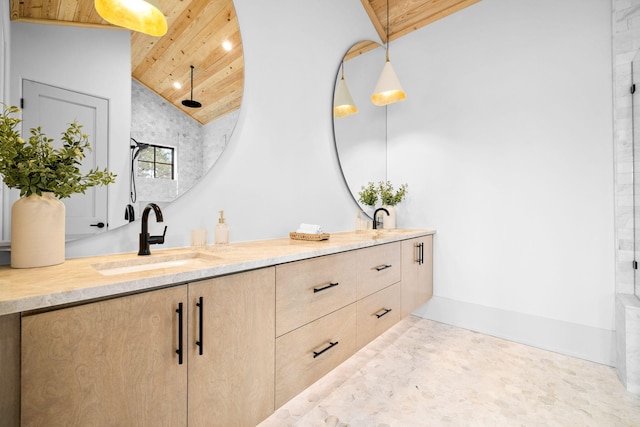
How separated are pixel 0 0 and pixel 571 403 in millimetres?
3036

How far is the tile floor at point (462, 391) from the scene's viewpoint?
1.48 metres

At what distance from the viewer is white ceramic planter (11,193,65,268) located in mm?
926

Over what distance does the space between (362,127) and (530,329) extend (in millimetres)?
2140

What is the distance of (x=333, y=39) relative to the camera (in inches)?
93.4

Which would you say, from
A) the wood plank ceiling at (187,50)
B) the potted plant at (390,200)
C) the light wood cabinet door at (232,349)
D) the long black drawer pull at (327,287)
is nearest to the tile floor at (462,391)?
the light wood cabinet door at (232,349)

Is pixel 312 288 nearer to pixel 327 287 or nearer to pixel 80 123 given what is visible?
pixel 327 287

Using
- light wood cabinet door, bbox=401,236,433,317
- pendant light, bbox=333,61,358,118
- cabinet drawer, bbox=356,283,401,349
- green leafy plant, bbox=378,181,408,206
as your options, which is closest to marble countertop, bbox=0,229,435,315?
cabinet drawer, bbox=356,283,401,349

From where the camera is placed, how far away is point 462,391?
1696 millimetres

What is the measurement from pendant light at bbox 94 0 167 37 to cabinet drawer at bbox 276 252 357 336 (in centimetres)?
117

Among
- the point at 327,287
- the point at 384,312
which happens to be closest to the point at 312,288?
the point at 327,287

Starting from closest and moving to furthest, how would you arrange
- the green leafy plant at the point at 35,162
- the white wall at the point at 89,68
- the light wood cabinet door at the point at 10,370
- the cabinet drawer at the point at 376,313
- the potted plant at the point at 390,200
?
the light wood cabinet door at the point at 10,370 → the green leafy plant at the point at 35,162 → the white wall at the point at 89,68 → the cabinet drawer at the point at 376,313 → the potted plant at the point at 390,200

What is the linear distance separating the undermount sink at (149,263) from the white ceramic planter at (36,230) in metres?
0.14

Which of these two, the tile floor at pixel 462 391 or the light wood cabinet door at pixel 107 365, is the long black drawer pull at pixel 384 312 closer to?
the tile floor at pixel 462 391

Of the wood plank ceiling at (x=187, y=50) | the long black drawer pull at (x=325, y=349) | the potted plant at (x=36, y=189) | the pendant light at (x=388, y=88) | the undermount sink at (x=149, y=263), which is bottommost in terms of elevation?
the long black drawer pull at (x=325, y=349)
